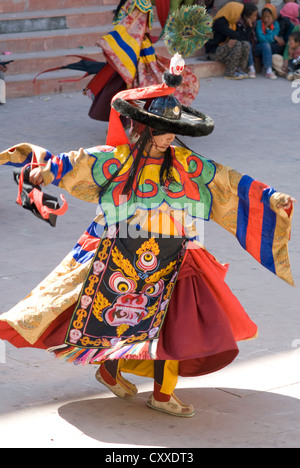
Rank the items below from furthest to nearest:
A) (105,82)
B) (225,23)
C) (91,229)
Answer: (225,23) < (105,82) < (91,229)

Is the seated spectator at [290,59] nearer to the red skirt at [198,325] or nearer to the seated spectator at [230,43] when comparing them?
the seated spectator at [230,43]

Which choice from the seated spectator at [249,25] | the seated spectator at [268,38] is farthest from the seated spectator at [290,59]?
the seated spectator at [249,25]

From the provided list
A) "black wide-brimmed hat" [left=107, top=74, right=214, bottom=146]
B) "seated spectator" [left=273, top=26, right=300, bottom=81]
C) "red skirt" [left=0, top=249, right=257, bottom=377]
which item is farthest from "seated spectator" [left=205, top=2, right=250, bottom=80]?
"red skirt" [left=0, top=249, right=257, bottom=377]

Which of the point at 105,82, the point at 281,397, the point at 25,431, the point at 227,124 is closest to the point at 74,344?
the point at 25,431

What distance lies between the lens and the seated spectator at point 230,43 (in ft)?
38.5

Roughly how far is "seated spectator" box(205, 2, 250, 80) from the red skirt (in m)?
8.20

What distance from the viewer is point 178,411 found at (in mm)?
3789

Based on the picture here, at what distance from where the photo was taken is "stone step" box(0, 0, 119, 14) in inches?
433

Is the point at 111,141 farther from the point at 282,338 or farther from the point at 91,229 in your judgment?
the point at 282,338

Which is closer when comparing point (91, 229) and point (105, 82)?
point (91, 229)

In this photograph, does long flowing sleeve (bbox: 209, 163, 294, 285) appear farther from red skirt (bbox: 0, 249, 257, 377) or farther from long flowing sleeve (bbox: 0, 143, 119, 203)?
long flowing sleeve (bbox: 0, 143, 119, 203)

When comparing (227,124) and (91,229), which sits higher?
(91,229)

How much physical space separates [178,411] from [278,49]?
30.2 feet

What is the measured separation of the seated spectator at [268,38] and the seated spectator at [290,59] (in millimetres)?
122
